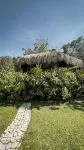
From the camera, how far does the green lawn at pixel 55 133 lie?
2.98 meters

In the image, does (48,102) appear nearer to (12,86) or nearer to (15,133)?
Result: (12,86)

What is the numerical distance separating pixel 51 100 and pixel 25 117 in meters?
3.01

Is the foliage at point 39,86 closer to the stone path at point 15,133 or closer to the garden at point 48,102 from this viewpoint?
the garden at point 48,102

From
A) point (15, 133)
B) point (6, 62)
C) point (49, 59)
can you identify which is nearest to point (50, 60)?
point (49, 59)

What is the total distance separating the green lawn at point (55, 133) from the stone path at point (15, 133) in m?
0.17

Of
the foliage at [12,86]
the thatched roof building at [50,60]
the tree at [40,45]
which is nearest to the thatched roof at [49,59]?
the thatched roof building at [50,60]

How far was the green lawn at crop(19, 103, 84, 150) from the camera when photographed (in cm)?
298

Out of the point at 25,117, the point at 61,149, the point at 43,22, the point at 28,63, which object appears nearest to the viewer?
the point at 61,149

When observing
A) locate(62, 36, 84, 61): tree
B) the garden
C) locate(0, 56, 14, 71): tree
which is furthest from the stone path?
locate(62, 36, 84, 61): tree

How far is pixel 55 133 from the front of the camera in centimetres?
354

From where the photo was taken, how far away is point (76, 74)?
329 inches

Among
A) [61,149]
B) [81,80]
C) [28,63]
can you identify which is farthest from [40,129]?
[28,63]

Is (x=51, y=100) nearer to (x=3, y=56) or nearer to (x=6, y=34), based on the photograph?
(x=6, y=34)

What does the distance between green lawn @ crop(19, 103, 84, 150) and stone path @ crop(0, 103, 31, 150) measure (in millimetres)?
170
